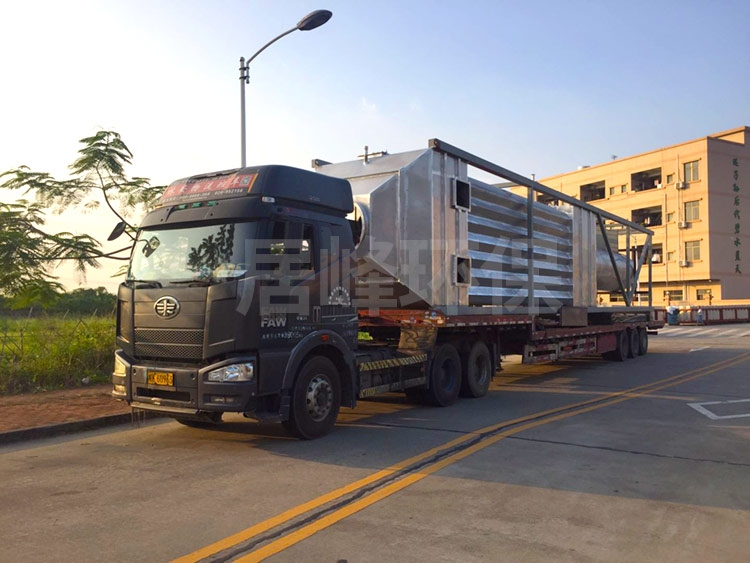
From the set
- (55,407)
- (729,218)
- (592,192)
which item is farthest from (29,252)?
(592,192)

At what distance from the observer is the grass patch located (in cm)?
1095

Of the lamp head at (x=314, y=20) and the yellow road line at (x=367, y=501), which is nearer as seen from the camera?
the yellow road line at (x=367, y=501)

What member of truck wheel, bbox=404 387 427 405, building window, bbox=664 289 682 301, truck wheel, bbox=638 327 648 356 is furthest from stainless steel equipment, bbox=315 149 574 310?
building window, bbox=664 289 682 301

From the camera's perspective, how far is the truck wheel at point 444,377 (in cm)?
991

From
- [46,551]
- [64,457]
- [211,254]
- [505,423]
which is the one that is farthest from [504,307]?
[46,551]

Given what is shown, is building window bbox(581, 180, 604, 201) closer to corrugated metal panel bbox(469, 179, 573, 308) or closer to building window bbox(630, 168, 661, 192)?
building window bbox(630, 168, 661, 192)

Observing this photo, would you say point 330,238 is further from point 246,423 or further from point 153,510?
point 153,510

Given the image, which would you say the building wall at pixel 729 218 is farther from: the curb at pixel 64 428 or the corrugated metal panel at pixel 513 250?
the curb at pixel 64 428

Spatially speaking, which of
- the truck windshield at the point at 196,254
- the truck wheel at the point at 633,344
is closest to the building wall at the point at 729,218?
the truck wheel at the point at 633,344

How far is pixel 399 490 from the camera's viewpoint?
214 inches

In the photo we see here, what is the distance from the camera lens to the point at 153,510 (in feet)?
16.2

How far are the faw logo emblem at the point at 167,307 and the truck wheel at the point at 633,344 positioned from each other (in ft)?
51.1

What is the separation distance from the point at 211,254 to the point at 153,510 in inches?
114

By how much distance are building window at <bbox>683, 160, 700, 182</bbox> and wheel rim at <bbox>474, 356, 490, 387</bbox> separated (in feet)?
177
